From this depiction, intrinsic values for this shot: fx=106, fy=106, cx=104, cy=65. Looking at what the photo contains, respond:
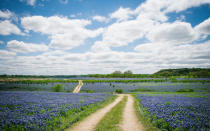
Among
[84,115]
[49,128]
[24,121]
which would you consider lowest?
[84,115]

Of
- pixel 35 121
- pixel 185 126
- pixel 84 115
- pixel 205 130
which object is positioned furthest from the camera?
pixel 84 115

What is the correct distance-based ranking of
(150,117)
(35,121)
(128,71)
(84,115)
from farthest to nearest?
(128,71) → (84,115) → (150,117) → (35,121)

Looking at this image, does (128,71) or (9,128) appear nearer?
(9,128)

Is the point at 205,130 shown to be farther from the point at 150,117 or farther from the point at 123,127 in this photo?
the point at 123,127

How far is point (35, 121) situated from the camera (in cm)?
673

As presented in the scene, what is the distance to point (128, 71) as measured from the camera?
6481 inches

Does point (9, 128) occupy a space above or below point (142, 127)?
above

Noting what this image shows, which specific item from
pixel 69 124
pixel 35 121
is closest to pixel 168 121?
pixel 69 124

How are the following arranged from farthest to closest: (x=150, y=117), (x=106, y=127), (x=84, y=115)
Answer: (x=84, y=115)
(x=150, y=117)
(x=106, y=127)

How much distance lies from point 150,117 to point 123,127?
9.29 ft

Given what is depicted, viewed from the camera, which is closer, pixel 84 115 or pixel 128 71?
pixel 84 115

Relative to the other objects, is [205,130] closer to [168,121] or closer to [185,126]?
[185,126]

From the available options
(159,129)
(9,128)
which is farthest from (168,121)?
(9,128)

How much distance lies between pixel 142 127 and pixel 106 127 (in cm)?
263
